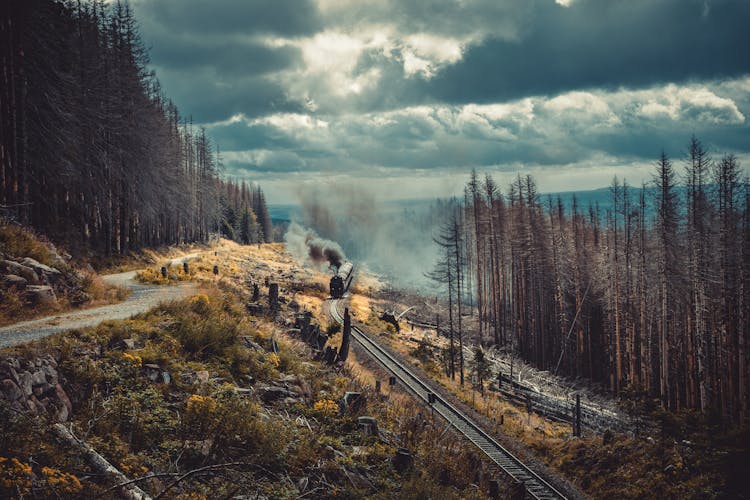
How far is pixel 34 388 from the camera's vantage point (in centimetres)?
701

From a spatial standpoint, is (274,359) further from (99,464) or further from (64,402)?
(99,464)

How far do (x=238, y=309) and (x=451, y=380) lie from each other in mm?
19477

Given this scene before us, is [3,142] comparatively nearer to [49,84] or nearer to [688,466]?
[49,84]

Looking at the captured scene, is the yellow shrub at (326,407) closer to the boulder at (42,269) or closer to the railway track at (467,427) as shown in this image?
the railway track at (467,427)

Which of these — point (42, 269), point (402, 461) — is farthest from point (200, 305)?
point (402, 461)

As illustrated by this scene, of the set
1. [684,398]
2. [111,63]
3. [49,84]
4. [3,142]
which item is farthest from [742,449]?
[111,63]

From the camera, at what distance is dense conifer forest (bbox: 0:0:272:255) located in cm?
2455

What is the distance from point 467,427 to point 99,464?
57.3 ft

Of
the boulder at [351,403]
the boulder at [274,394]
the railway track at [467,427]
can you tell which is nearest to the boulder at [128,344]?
the boulder at [274,394]

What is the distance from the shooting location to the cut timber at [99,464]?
577cm

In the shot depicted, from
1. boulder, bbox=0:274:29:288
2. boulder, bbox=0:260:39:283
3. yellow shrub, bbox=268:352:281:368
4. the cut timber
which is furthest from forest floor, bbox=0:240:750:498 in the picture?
boulder, bbox=0:274:29:288

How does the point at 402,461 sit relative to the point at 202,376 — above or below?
below

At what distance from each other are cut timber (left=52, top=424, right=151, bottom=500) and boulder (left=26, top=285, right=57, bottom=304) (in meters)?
8.63

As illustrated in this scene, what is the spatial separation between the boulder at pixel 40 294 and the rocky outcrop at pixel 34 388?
6802 millimetres
